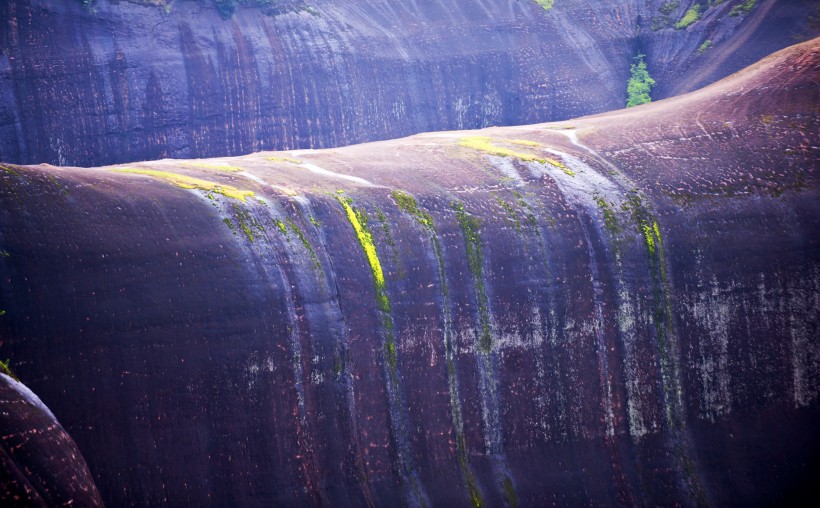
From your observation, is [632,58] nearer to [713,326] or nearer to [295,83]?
[295,83]

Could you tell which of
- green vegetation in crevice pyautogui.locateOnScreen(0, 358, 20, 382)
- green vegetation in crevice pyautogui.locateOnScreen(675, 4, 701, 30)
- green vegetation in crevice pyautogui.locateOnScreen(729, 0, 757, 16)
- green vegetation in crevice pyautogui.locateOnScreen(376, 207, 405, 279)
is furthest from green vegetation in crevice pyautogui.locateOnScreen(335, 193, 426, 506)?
green vegetation in crevice pyautogui.locateOnScreen(675, 4, 701, 30)

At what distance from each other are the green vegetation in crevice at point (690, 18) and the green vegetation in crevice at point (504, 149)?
45.9 ft

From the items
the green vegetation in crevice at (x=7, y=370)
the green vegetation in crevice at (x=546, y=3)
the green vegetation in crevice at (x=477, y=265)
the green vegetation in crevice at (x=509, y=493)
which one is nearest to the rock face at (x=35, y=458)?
the green vegetation in crevice at (x=7, y=370)

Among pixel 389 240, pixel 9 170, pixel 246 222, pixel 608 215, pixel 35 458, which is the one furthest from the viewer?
pixel 608 215

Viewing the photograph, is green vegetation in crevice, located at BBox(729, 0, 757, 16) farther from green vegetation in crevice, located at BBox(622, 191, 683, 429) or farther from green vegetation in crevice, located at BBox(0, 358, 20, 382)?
green vegetation in crevice, located at BBox(0, 358, 20, 382)

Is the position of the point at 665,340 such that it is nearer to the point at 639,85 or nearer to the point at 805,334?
the point at 805,334

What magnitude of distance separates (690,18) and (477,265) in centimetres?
1740

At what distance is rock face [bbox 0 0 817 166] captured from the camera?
17.5m

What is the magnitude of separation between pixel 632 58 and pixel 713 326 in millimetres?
16299

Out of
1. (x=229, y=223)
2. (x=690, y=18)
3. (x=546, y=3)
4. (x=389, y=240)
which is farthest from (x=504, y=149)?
(x=690, y=18)

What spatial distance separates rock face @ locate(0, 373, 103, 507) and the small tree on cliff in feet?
66.9

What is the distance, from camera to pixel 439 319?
8.68m

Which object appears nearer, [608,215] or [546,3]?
[608,215]

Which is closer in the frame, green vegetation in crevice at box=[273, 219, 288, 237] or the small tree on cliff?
green vegetation in crevice at box=[273, 219, 288, 237]
